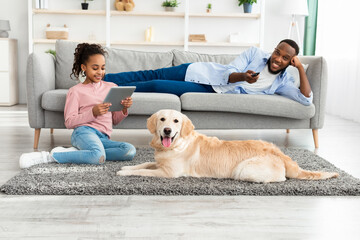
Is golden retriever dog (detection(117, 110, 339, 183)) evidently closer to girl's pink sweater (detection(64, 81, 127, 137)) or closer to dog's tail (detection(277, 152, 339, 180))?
dog's tail (detection(277, 152, 339, 180))

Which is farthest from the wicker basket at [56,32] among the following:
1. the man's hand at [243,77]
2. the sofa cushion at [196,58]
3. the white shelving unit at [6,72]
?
the man's hand at [243,77]

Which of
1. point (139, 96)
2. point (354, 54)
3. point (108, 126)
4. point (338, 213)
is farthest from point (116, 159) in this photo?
point (354, 54)

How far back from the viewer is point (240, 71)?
Result: 3268 millimetres

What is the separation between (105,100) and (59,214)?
3.04ft

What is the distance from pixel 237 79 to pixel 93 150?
123 cm

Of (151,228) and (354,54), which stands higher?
(354,54)

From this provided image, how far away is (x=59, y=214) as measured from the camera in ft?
5.50

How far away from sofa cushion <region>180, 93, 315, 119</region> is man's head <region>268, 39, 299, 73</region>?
24 centimetres

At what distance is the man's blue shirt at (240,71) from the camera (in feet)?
10.5

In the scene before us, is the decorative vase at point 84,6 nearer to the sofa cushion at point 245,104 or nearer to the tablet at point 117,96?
the sofa cushion at point 245,104

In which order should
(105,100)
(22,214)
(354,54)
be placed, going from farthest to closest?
(354,54), (105,100), (22,214)

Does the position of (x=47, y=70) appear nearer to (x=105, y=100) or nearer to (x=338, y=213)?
(x=105, y=100)

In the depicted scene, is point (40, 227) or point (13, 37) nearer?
point (40, 227)

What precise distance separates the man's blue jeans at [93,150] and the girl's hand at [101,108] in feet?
0.43
